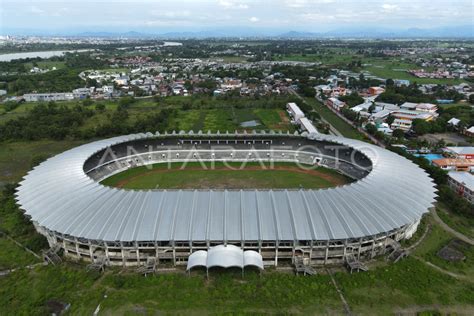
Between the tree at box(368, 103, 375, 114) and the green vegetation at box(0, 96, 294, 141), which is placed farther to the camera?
the tree at box(368, 103, 375, 114)

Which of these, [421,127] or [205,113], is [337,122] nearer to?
[421,127]

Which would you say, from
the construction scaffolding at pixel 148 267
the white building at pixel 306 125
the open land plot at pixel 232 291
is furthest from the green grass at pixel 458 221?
the construction scaffolding at pixel 148 267

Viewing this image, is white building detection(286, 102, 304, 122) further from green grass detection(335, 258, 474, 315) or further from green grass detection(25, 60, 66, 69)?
green grass detection(25, 60, 66, 69)

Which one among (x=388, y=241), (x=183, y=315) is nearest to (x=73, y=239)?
(x=183, y=315)

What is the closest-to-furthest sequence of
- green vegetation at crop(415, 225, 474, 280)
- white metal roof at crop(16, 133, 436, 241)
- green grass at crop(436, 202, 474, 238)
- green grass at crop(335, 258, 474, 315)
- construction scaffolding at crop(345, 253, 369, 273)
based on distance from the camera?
green grass at crop(335, 258, 474, 315) → construction scaffolding at crop(345, 253, 369, 273) → white metal roof at crop(16, 133, 436, 241) → green vegetation at crop(415, 225, 474, 280) → green grass at crop(436, 202, 474, 238)

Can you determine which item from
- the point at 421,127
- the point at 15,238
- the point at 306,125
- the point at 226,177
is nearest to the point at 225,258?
the point at 226,177

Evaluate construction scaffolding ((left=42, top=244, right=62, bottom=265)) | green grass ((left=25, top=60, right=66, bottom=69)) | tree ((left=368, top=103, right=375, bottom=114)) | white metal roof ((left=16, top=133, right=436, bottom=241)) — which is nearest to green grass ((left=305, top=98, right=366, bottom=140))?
tree ((left=368, top=103, right=375, bottom=114))
